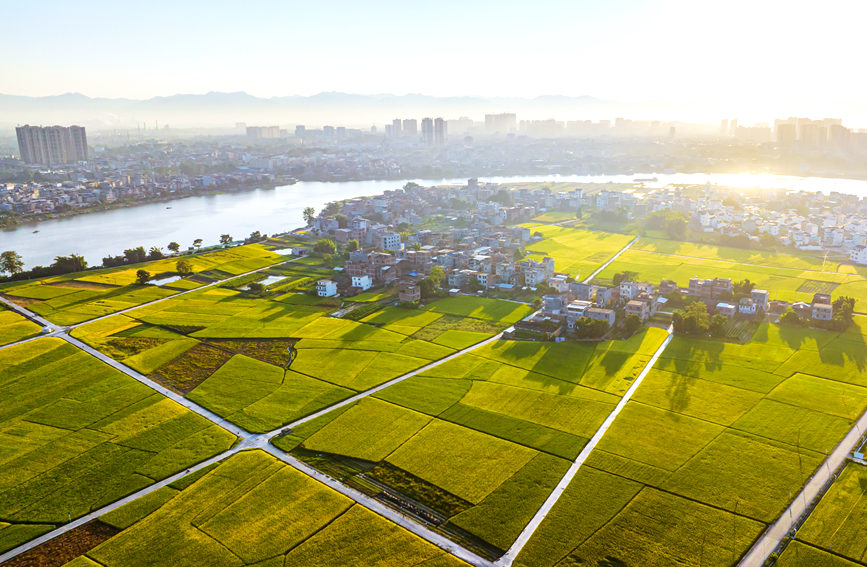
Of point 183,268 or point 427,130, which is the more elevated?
point 427,130

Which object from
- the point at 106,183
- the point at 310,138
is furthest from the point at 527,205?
the point at 310,138

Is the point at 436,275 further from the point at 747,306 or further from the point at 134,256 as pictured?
the point at 134,256

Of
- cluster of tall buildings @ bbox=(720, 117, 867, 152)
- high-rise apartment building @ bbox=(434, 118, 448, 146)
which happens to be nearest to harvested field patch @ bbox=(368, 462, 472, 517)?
cluster of tall buildings @ bbox=(720, 117, 867, 152)

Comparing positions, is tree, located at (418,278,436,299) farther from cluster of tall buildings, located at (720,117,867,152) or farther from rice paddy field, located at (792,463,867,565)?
cluster of tall buildings, located at (720,117,867,152)

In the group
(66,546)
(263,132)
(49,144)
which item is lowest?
(66,546)

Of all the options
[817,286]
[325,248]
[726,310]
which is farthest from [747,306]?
[325,248]

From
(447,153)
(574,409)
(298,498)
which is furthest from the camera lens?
(447,153)

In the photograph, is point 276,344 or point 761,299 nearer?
point 276,344

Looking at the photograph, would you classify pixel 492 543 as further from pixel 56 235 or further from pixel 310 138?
pixel 310 138
